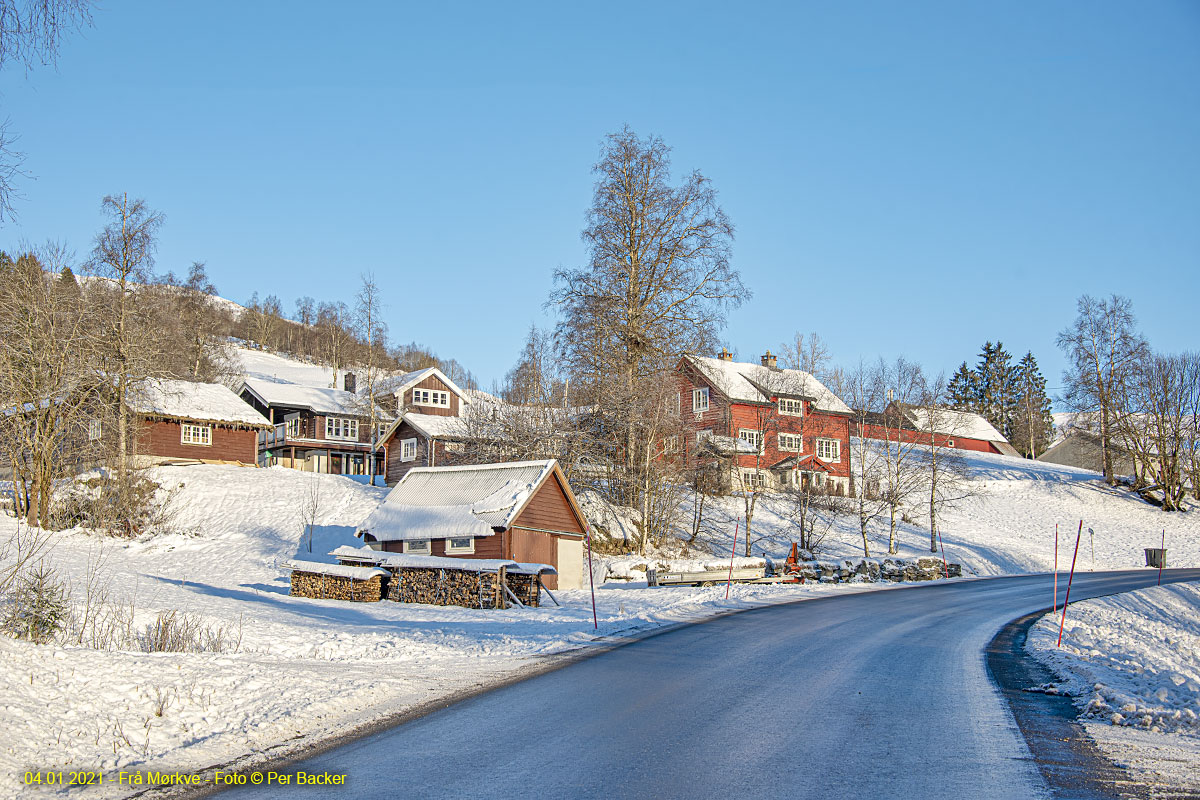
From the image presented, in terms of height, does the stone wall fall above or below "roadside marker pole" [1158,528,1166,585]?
above

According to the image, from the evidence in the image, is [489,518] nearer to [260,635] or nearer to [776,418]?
[260,635]

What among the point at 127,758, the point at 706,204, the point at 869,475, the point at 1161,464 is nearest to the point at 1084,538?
the point at 1161,464

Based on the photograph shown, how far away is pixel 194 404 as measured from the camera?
171ft

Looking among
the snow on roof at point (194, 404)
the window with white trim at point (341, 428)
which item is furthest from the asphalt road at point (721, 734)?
the window with white trim at point (341, 428)

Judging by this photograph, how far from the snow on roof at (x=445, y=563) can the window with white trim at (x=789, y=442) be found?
3479 centimetres

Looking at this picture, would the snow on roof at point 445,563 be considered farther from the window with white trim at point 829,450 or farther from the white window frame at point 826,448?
the window with white trim at point 829,450

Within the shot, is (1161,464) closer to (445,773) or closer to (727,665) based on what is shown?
(727,665)

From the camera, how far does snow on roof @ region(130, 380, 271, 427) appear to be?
4747 cm

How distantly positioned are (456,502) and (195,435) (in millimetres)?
27731

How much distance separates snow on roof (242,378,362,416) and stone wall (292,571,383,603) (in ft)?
135

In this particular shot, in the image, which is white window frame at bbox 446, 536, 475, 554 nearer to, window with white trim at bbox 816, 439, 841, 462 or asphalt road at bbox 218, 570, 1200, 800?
asphalt road at bbox 218, 570, 1200, 800

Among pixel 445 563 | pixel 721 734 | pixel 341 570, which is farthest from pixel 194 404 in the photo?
pixel 721 734

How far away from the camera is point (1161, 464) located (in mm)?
56938

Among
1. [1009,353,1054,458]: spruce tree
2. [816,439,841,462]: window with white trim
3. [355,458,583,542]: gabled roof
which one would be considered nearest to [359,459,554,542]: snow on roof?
[355,458,583,542]: gabled roof
